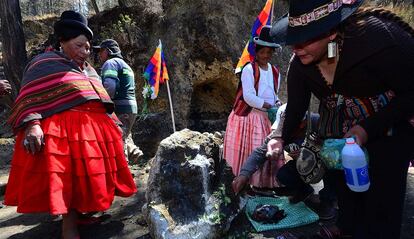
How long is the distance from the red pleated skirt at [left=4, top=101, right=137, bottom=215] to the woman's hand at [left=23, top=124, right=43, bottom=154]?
0.06 metres

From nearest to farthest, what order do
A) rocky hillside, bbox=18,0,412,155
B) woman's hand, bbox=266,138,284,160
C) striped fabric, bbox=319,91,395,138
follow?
striped fabric, bbox=319,91,395,138
woman's hand, bbox=266,138,284,160
rocky hillside, bbox=18,0,412,155

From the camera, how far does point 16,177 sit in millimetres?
2660

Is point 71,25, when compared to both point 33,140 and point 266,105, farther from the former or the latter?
point 266,105

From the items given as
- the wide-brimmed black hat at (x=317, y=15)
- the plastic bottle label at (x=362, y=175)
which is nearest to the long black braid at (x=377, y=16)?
the wide-brimmed black hat at (x=317, y=15)

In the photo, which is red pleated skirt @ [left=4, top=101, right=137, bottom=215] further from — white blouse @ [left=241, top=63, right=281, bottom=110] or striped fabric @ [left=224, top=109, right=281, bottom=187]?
white blouse @ [left=241, top=63, right=281, bottom=110]

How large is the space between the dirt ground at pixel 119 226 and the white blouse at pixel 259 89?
50.7 inches

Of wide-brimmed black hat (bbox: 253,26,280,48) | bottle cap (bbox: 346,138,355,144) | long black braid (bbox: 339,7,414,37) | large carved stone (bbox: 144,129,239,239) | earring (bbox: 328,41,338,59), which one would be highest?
wide-brimmed black hat (bbox: 253,26,280,48)

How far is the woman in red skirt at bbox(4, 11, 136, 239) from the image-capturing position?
2.51 metres

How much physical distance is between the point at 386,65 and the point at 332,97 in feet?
1.32

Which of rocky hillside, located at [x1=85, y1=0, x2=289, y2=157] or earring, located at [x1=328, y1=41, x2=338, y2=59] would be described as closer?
earring, located at [x1=328, y1=41, x2=338, y2=59]

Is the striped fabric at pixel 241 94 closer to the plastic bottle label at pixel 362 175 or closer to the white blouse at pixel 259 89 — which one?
the white blouse at pixel 259 89

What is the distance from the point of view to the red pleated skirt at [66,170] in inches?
98.5

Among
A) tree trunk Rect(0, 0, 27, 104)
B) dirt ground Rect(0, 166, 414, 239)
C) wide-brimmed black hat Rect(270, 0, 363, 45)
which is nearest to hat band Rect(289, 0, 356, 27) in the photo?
wide-brimmed black hat Rect(270, 0, 363, 45)

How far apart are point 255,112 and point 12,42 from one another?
541 cm
